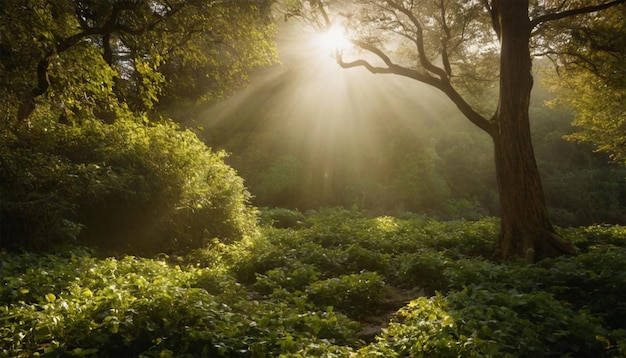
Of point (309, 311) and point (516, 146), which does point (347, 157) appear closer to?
point (516, 146)

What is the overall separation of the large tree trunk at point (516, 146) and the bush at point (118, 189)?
6869mm

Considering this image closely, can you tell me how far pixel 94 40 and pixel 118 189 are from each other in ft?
12.2

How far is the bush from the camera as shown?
7.54 metres

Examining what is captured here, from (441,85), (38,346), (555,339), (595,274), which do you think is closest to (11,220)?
(38,346)

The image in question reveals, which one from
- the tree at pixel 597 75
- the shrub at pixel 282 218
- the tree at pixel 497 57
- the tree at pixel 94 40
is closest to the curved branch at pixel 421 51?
the tree at pixel 497 57

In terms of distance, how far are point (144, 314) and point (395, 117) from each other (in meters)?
26.8

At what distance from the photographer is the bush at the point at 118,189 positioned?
24.7 feet

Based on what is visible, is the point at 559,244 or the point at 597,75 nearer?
the point at 559,244

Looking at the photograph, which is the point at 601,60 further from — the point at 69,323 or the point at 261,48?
the point at 69,323

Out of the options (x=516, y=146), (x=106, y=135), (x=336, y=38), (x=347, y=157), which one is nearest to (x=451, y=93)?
(x=516, y=146)

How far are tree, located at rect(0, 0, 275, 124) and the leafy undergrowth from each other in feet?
9.06

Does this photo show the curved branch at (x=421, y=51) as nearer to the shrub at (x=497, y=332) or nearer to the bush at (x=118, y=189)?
the bush at (x=118, y=189)

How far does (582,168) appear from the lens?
32938 mm

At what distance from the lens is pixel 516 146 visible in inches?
371
